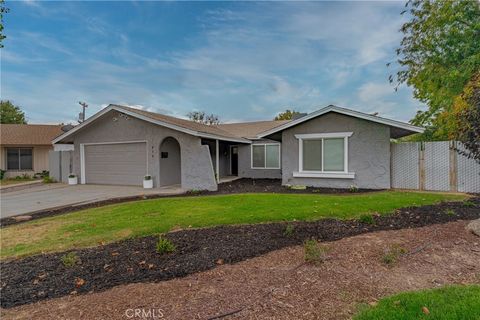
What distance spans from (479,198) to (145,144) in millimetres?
14418

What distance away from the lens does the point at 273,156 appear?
1825 centimetres

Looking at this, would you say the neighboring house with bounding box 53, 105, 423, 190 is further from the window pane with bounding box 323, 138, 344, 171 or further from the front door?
the front door

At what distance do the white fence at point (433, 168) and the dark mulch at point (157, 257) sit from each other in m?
5.22

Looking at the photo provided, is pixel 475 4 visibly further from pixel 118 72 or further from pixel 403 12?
pixel 118 72

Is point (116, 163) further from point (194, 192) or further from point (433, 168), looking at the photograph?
point (433, 168)

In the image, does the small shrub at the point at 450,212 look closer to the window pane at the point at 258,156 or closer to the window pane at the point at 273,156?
the window pane at the point at 273,156

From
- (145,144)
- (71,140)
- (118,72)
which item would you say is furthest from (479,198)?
(71,140)

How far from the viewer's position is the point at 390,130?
38.7ft

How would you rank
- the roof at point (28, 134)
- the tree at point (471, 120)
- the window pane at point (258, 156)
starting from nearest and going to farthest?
the tree at point (471, 120) < the window pane at point (258, 156) < the roof at point (28, 134)

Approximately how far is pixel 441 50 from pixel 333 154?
9.99 meters

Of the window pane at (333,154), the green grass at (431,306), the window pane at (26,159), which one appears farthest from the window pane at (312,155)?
the window pane at (26,159)

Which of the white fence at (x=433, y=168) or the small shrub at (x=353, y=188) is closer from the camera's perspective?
the white fence at (x=433, y=168)

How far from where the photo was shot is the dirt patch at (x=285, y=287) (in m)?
2.94

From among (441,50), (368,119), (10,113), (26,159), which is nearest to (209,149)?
(368,119)
